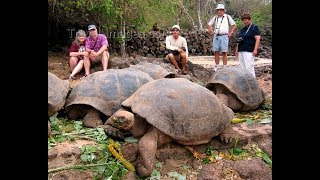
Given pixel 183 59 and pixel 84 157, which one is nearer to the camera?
pixel 84 157

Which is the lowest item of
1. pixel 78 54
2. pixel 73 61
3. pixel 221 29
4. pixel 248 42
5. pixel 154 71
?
pixel 154 71

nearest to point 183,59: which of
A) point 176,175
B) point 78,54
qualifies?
point 78,54

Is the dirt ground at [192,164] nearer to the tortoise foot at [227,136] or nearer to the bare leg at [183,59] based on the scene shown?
the tortoise foot at [227,136]

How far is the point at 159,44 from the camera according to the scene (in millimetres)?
15102

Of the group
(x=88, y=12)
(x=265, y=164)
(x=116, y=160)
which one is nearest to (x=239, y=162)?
(x=265, y=164)

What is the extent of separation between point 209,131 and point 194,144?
0.80ft

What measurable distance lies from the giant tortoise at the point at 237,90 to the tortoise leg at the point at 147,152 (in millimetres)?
2059

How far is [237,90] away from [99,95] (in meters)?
2.32

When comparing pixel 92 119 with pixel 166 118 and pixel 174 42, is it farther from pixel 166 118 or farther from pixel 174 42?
pixel 174 42

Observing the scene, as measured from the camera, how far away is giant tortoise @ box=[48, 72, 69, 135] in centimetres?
418

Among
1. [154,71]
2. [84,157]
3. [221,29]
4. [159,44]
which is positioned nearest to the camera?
[84,157]
